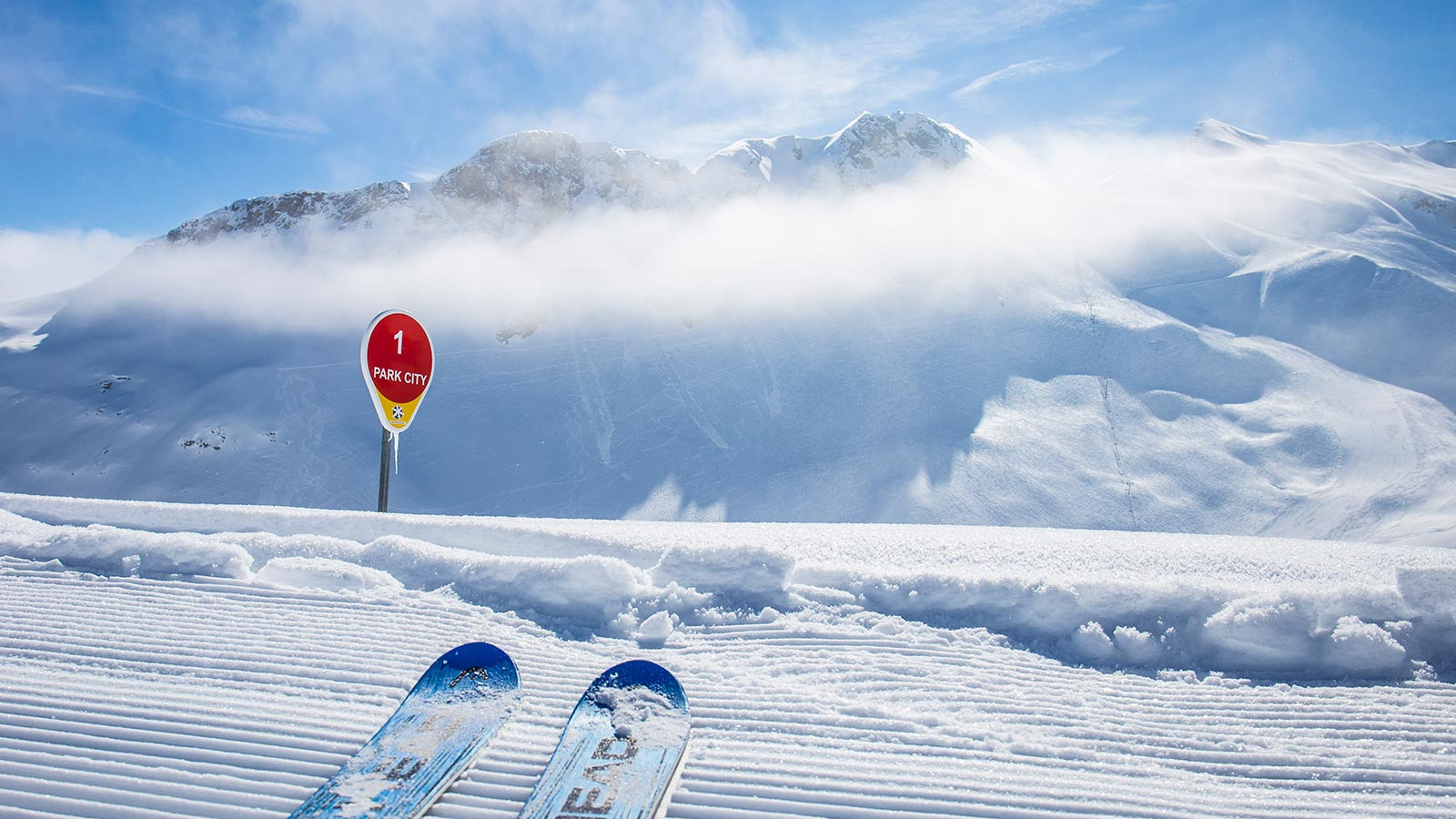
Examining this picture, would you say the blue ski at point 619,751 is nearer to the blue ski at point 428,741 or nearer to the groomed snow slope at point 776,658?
the groomed snow slope at point 776,658

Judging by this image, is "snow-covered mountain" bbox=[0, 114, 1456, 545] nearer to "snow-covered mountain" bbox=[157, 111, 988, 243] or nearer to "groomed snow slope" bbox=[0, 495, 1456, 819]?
"snow-covered mountain" bbox=[157, 111, 988, 243]

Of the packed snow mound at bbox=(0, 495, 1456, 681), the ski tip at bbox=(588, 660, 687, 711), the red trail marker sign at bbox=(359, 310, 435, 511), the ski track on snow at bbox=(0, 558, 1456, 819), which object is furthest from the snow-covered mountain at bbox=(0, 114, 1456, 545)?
the red trail marker sign at bbox=(359, 310, 435, 511)

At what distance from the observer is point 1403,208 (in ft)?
162

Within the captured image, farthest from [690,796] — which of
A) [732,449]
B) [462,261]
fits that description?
[462,261]

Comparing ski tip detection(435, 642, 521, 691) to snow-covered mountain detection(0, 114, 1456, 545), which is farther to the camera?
snow-covered mountain detection(0, 114, 1456, 545)

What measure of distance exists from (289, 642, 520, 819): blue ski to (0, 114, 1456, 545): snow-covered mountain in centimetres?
2080

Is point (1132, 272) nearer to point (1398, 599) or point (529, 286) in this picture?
point (529, 286)

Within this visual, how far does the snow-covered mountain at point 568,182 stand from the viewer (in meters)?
64.1

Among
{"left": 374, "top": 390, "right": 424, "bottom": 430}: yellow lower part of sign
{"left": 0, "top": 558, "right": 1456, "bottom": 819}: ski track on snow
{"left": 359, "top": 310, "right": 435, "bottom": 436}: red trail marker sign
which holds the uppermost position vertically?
{"left": 359, "top": 310, "right": 435, "bottom": 436}: red trail marker sign

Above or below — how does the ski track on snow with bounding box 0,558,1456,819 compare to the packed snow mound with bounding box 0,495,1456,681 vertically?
below

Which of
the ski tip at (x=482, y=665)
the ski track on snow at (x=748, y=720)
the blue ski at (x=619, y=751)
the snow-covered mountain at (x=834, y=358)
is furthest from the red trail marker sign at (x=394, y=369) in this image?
the snow-covered mountain at (x=834, y=358)

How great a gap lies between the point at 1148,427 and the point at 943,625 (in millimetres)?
32983

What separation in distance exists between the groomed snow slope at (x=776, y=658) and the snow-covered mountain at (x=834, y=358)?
17366mm

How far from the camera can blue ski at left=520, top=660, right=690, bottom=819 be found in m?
2.55
